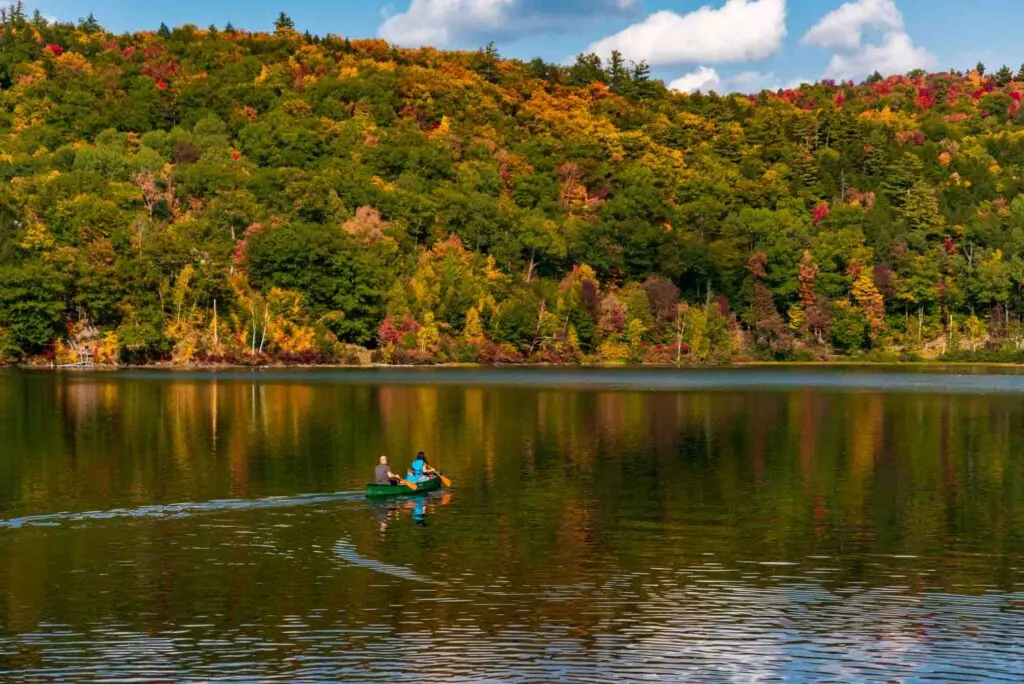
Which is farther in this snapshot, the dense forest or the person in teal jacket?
the dense forest

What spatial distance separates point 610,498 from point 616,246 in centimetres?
13572

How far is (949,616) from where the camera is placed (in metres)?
31.4

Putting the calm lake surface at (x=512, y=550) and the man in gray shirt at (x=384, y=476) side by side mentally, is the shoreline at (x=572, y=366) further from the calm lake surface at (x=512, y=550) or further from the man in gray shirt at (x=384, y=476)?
the man in gray shirt at (x=384, y=476)

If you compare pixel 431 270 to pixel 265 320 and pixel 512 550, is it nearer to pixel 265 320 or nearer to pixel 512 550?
pixel 265 320

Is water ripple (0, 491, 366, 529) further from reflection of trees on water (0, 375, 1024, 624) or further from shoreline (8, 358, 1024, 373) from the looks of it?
shoreline (8, 358, 1024, 373)

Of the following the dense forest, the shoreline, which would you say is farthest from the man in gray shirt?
the dense forest

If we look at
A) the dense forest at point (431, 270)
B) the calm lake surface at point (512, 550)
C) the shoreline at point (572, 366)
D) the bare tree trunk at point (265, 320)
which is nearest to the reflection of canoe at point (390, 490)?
the calm lake surface at point (512, 550)

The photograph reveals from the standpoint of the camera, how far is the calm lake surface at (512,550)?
2827cm

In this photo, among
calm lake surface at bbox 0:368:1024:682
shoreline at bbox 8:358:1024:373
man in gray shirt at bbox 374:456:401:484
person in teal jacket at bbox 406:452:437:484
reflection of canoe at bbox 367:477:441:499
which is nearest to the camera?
calm lake surface at bbox 0:368:1024:682

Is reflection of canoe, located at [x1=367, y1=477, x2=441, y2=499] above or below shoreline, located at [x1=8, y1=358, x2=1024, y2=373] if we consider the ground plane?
below

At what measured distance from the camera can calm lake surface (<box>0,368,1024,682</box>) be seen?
1113 inches

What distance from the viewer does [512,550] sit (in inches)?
1571

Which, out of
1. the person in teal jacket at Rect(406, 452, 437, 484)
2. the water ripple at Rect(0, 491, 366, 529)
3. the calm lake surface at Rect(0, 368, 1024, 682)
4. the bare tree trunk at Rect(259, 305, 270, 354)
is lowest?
the calm lake surface at Rect(0, 368, 1024, 682)

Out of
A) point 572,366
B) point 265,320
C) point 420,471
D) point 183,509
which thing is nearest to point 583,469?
point 420,471
